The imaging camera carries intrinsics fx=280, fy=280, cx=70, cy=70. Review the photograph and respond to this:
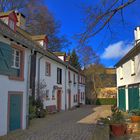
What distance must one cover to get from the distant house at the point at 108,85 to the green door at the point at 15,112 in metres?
37.3

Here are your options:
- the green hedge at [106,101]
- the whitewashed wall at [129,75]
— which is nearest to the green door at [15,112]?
the whitewashed wall at [129,75]

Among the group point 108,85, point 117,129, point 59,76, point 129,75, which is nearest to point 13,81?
point 117,129

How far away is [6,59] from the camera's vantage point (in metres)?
13.1

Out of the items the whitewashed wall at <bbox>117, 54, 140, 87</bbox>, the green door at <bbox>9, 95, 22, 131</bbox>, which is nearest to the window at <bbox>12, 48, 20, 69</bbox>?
the green door at <bbox>9, 95, 22, 131</bbox>

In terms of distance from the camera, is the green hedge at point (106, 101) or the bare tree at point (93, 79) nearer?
the green hedge at point (106, 101)

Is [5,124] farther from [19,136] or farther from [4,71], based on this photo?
[4,71]

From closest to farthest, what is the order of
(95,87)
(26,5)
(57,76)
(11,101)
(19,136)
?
(19,136) < (11,101) < (57,76) < (26,5) < (95,87)

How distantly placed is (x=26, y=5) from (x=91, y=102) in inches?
880

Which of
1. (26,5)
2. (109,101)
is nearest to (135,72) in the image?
(26,5)

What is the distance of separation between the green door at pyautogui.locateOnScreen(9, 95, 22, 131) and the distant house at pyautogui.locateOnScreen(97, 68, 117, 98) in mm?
37293

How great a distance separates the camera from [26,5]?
36000 mm

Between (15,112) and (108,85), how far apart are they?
4175cm

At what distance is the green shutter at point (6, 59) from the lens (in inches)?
498

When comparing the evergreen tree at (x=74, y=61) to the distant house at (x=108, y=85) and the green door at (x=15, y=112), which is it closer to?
the distant house at (x=108, y=85)
